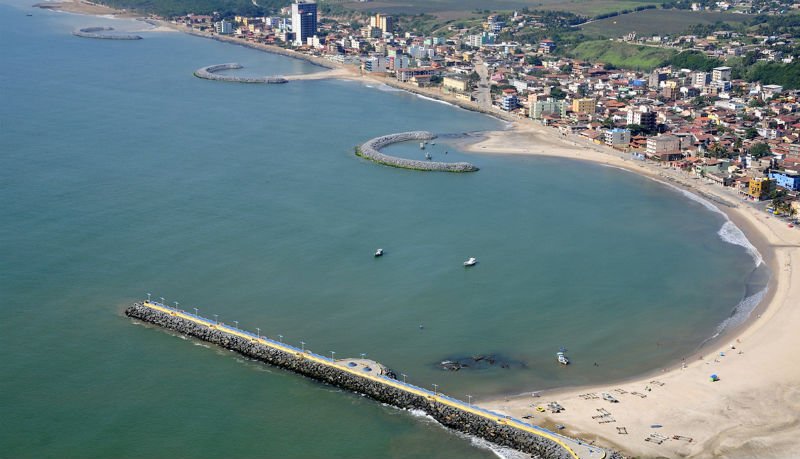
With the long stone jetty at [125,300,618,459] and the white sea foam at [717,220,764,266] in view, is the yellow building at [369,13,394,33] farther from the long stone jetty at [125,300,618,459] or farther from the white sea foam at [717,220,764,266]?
the long stone jetty at [125,300,618,459]

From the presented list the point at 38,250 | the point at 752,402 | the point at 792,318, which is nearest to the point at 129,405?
the point at 38,250

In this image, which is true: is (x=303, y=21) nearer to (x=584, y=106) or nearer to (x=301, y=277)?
(x=584, y=106)

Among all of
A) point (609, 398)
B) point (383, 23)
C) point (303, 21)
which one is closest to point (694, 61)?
point (383, 23)

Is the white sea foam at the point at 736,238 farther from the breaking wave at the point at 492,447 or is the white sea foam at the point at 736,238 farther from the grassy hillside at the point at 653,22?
the grassy hillside at the point at 653,22

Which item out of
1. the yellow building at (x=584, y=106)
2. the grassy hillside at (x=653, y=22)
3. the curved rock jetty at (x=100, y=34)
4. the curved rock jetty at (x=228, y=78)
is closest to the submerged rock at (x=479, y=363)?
the yellow building at (x=584, y=106)

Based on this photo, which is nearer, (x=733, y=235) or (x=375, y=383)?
(x=375, y=383)

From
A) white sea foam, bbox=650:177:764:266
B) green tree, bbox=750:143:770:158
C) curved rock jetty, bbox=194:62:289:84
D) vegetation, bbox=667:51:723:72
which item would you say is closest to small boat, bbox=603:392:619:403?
white sea foam, bbox=650:177:764:266

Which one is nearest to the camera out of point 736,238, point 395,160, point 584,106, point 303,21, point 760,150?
point 736,238
